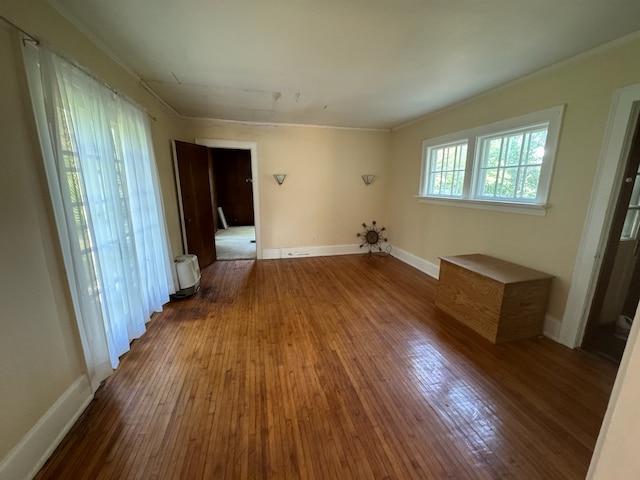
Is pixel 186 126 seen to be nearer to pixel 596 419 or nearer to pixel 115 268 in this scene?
pixel 115 268

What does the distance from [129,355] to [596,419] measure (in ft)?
11.3

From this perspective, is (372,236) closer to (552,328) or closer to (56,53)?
(552,328)

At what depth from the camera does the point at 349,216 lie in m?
5.26

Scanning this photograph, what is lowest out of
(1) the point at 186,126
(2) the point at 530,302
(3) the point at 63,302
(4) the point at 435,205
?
(2) the point at 530,302

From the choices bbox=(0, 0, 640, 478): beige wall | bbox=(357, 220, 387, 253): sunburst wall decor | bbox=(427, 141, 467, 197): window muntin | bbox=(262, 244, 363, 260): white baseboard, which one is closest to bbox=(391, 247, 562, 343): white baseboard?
bbox=(0, 0, 640, 478): beige wall

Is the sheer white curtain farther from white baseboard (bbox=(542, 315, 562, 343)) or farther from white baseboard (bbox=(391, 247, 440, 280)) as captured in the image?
white baseboard (bbox=(542, 315, 562, 343))

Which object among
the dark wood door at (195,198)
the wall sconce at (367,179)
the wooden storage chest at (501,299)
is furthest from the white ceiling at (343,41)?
the wall sconce at (367,179)

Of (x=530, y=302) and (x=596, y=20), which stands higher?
(x=596, y=20)

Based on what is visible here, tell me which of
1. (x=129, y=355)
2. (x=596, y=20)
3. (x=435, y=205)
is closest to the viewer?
(x=596, y=20)

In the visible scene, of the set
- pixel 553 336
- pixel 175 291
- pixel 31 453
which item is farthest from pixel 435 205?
pixel 31 453

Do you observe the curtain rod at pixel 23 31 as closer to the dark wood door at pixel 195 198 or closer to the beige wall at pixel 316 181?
the dark wood door at pixel 195 198

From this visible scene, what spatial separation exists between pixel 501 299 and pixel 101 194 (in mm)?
3420

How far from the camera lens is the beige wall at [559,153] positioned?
203cm

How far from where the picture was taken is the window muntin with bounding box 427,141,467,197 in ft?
11.8
